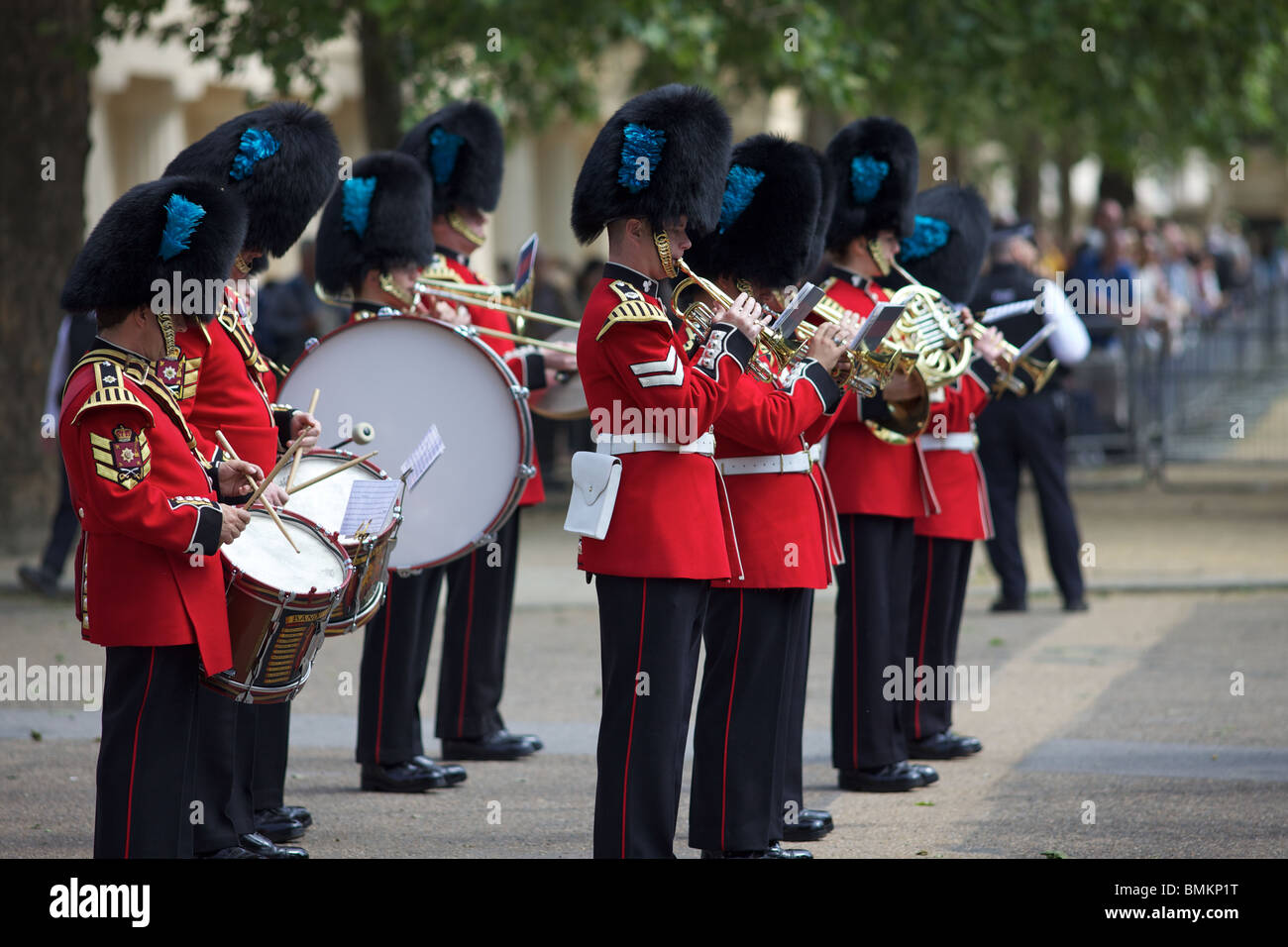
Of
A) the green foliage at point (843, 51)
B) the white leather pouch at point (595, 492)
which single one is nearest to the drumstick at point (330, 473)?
the white leather pouch at point (595, 492)

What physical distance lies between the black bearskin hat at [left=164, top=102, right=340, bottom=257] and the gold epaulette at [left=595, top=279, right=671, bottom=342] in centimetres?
132

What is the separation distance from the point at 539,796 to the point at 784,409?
2056 mm

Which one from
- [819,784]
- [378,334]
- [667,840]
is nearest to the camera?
[667,840]

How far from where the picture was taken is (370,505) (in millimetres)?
5488

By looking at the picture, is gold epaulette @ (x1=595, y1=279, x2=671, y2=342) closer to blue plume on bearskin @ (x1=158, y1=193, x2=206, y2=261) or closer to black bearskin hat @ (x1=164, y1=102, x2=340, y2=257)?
blue plume on bearskin @ (x1=158, y1=193, x2=206, y2=261)

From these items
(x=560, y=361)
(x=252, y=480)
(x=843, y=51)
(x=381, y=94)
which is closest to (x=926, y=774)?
(x=560, y=361)

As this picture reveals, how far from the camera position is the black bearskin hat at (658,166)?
4848 mm

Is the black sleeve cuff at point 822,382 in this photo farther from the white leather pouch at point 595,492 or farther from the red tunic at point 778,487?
the white leather pouch at point 595,492

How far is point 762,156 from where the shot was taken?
5512mm

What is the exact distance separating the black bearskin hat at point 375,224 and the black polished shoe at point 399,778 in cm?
164

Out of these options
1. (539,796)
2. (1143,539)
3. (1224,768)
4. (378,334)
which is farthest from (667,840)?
(1143,539)

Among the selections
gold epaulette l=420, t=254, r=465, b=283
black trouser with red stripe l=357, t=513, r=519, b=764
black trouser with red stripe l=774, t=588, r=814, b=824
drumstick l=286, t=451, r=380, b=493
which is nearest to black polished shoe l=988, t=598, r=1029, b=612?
black trouser with red stripe l=357, t=513, r=519, b=764

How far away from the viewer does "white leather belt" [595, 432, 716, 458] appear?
486 centimetres
